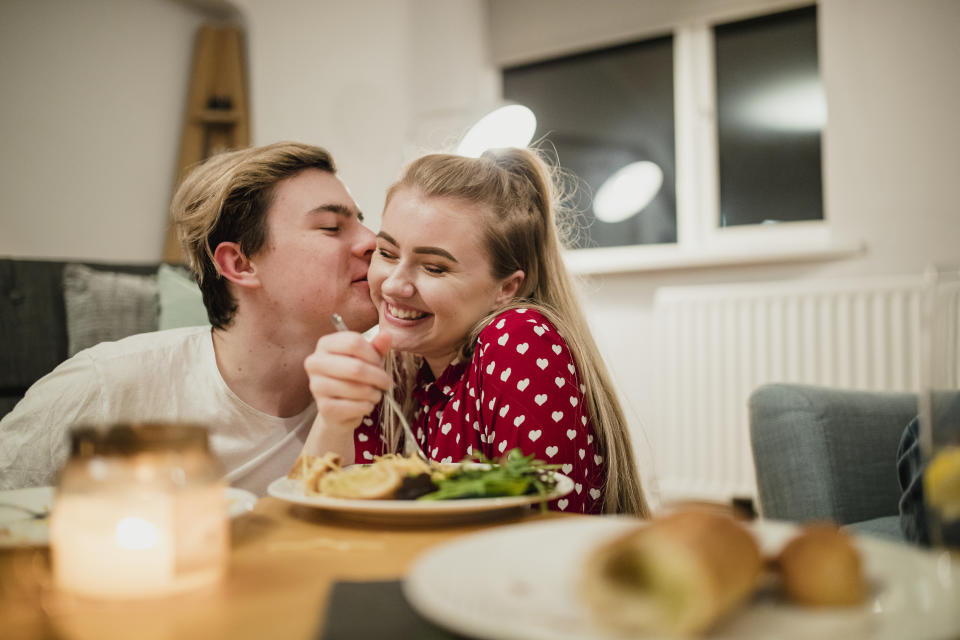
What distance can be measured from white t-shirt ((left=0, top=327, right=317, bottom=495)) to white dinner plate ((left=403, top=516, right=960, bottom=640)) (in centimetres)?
99

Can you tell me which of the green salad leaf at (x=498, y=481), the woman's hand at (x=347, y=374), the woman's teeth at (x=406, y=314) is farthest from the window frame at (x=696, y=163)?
the green salad leaf at (x=498, y=481)

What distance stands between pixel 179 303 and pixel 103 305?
0.20 metres

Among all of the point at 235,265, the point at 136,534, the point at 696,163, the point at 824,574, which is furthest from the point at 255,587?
the point at 696,163

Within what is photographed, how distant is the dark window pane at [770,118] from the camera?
3.21 m

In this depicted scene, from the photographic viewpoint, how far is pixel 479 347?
4.02 ft

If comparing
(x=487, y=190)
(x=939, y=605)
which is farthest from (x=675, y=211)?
(x=939, y=605)

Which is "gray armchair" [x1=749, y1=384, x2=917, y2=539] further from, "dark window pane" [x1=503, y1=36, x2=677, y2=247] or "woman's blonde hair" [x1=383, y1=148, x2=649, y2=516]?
"dark window pane" [x1=503, y1=36, x2=677, y2=247]

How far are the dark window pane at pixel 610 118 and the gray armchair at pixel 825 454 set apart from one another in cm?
221

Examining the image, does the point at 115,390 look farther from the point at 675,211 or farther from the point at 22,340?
the point at 675,211

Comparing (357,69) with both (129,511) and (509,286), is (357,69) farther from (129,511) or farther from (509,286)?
(129,511)

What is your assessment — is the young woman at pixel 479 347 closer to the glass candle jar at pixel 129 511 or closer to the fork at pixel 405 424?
the fork at pixel 405 424

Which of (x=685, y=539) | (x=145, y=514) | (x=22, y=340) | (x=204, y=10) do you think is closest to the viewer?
(x=685, y=539)

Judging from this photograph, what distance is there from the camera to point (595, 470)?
3.77ft

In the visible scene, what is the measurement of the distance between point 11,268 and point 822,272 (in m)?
2.89
